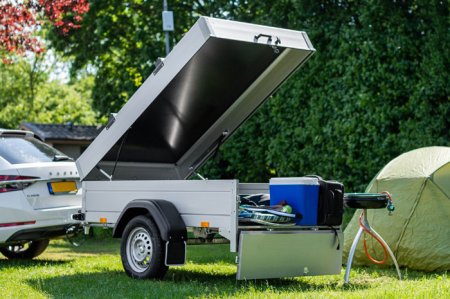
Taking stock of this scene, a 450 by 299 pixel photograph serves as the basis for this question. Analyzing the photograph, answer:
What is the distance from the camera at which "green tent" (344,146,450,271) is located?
9016mm

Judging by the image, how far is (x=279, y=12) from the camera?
646 inches

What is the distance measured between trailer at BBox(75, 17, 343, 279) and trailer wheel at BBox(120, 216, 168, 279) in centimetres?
1

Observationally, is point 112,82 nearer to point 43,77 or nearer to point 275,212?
point 275,212

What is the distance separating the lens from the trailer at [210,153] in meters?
7.18

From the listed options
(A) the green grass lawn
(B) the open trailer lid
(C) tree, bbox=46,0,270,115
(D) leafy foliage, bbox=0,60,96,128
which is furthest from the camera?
(D) leafy foliage, bbox=0,60,96,128

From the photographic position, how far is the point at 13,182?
9383mm

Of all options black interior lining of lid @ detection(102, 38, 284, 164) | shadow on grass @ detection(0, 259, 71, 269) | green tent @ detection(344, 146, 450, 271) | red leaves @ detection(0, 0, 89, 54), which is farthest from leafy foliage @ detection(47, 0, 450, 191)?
shadow on grass @ detection(0, 259, 71, 269)

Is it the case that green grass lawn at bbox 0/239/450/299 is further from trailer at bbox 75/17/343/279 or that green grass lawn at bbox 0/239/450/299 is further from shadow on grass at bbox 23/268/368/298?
trailer at bbox 75/17/343/279

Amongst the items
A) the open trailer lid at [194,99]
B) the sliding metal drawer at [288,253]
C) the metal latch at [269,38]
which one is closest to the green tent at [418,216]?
the sliding metal drawer at [288,253]

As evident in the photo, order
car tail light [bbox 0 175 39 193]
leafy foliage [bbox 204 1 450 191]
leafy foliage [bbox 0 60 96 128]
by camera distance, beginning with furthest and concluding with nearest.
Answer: leafy foliage [bbox 0 60 96 128]
leafy foliage [bbox 204 1 450 191]
car tail light [bbox 0 175 39 193]

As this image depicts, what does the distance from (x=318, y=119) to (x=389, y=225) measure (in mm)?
5886

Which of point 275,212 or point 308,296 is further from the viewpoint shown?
point 275,212

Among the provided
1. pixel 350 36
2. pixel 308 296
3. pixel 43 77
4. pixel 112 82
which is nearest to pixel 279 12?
pixel 350 36

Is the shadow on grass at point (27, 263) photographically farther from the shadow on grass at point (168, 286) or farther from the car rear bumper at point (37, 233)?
the shadow on grass at point (168, 286)
